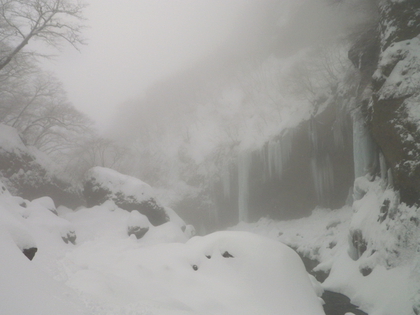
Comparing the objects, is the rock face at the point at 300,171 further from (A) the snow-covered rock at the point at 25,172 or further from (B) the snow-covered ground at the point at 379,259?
(A) the snow-covered rock at the point at 25,172

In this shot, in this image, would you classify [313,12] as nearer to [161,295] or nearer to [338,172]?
[338,172]

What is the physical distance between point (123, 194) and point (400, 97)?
642 inches

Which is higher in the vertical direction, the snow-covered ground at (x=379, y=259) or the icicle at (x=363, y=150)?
the icicle at (x=363, y=150)

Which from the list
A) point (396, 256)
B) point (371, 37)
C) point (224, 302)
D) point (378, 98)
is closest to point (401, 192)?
point (396, 256)

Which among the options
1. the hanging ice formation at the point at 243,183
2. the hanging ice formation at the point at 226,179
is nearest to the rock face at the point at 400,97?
the hanging ice formation at the point at 243,183

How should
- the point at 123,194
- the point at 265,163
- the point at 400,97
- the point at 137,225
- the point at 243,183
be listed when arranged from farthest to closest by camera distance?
the point at 243,183 → the point at 265,163 → the point at 123,194 → the point at 137,225 → the point at 400,97

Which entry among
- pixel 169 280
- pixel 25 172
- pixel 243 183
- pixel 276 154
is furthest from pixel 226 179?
pixel 169 280

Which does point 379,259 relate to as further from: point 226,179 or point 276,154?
point 226,179

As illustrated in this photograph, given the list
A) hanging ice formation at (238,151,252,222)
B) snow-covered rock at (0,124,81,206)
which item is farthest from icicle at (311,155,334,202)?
snow-covered rock at (0,124,81,206)

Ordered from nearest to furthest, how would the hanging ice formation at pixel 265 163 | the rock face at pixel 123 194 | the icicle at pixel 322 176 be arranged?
1. the rock face at pixel 123 194
2. the icicle at pixel 322 176
3. the hanging ice formation at pixel 265 163

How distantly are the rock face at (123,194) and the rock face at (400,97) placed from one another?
1420cm

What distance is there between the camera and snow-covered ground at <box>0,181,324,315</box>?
219 centimetres

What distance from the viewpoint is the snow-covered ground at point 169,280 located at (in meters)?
2.19

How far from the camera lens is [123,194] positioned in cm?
1784
